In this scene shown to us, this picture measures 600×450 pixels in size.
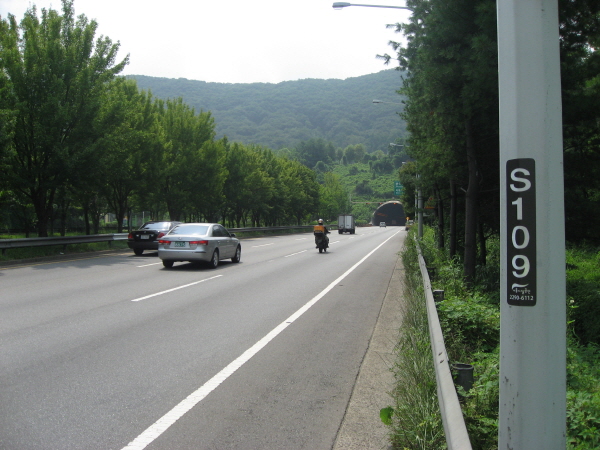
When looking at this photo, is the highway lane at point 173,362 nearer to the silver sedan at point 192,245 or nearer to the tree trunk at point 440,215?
the silver sedan at point 192,245

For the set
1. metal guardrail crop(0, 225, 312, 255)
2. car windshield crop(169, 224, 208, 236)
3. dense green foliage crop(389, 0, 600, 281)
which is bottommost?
metal guardrail crop(0, 225, 312, 255)

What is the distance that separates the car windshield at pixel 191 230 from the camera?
58.1 feet

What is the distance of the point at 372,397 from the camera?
5.29 meters

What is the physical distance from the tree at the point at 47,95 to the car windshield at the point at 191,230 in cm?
792

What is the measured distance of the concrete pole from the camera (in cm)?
236

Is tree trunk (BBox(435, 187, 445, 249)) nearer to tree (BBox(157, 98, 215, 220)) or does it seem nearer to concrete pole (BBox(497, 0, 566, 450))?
concrete pole (BBox(497, 0, 566, 450))

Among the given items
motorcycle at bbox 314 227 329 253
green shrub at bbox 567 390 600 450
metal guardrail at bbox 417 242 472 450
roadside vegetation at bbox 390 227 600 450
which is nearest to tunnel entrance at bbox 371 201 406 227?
motorcycle at bbox 314 227 329 253

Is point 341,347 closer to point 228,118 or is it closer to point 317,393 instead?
point 317,393

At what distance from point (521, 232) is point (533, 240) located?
0.06 metres

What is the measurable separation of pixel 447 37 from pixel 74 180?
752 inches

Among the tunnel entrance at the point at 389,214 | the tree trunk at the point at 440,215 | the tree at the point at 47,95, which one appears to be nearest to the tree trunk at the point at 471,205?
the tree trunk at the point at 440,215

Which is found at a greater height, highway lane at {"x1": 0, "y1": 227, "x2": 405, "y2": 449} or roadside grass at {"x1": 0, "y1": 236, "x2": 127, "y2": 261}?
roadside grass at {"x1": 0, "y1": 236, "x2": 127, "y2": 261}

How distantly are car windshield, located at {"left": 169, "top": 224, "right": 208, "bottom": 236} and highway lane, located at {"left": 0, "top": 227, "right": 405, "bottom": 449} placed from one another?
4443 millimetres

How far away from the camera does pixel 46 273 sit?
1566 centimetres
